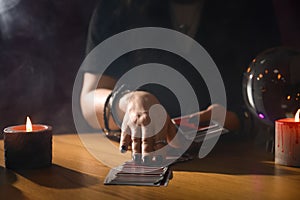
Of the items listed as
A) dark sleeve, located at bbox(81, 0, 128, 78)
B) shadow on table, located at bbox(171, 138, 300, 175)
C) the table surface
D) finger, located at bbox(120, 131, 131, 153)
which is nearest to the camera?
the table surface

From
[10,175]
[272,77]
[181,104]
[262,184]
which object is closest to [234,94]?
[181,104]

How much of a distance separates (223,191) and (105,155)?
41cm

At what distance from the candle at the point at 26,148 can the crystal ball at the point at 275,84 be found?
519 mm

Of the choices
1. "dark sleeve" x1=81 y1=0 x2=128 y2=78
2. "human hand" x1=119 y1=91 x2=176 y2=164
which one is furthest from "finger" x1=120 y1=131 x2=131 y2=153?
"dark sleeve" x1=81 y1=0 x2=128 y2=78

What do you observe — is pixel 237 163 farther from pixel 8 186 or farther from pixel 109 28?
pixel 109 28

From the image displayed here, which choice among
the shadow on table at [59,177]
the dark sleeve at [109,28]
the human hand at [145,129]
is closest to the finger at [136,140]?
the human hand at [145,129]

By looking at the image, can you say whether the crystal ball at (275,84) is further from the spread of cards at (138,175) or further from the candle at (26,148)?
the candle at (26,148)

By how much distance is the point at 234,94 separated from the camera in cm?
156

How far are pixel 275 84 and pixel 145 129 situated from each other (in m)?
0.33

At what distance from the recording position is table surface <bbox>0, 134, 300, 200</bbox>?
82cm

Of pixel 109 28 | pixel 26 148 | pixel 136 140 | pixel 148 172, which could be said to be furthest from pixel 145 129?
pixel 109 28

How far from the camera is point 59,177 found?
0.95 meters

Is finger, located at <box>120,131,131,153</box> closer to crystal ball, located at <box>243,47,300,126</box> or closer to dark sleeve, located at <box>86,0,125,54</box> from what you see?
crystal ball, located at <box>243,47,300,126</box>

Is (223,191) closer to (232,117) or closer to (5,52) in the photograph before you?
(232,117)
